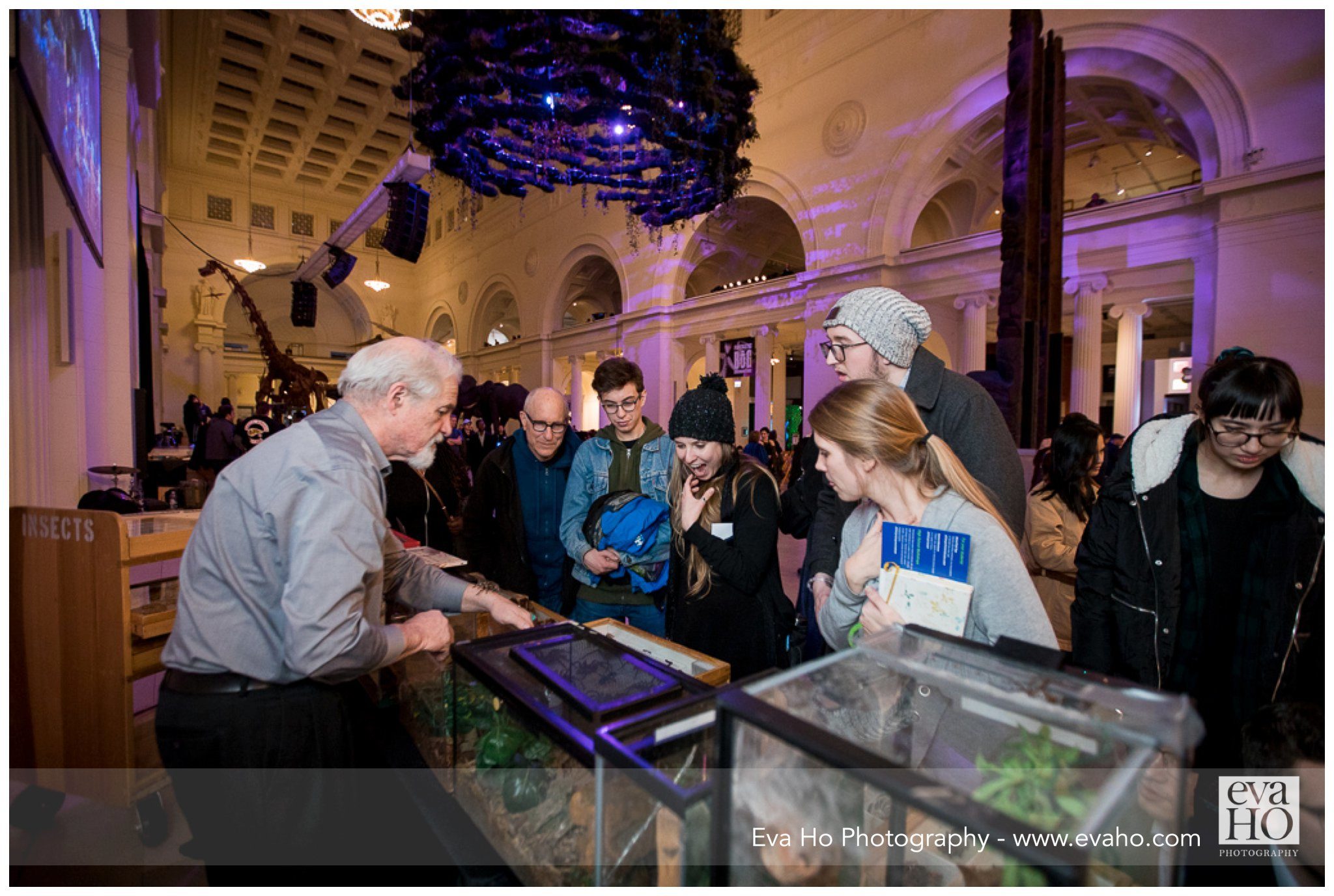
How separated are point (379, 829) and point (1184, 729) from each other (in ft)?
5.60

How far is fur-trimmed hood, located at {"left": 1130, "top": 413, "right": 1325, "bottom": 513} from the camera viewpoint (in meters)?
1.71

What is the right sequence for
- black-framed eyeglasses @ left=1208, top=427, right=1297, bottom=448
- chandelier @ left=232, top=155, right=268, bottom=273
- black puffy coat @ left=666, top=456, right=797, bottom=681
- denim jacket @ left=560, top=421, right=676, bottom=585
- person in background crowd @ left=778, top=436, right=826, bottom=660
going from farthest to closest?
chandelier @ left=232, top=155, right=268, bottom=273 < denim jacket @ left=560, top=421, right=676, bottom=585 < person in background crowd @ left=778, top=436, right=826, bottom=660 < black puffy coat @ left=666, top=456, right=797, bottom=681 < black-framed eyeglasses @ left=1208, top=427, right=1297, bottom=448

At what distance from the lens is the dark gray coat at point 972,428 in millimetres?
1652

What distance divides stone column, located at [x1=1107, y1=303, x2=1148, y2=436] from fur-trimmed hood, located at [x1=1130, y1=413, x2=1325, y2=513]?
9.98 metres

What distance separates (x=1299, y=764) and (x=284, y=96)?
2172 cm

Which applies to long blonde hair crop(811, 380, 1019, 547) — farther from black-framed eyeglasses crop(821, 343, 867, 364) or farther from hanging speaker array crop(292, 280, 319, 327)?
hanging speaker array crop(292, 280, 319, 327)

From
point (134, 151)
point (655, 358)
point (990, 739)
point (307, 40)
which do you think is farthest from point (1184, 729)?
point (307, 40)

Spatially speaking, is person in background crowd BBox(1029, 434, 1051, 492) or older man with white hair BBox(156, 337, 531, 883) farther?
person in background crowd BBox(1029, 434, 1051, 492)

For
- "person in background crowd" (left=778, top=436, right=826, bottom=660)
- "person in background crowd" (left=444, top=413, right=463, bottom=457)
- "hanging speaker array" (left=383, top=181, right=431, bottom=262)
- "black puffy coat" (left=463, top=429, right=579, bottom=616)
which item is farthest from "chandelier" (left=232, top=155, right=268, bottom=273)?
"person in background crowd" (left=778, top=436, right=826, bottom=660)

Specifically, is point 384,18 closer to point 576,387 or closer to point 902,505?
point 902,505

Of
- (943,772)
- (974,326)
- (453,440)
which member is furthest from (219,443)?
(974,326)

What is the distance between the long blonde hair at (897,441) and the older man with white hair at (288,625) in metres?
1.03

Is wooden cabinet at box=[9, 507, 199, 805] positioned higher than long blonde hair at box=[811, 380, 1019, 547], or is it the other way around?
long blonde hair at box=[811, 380, 1019, 547]

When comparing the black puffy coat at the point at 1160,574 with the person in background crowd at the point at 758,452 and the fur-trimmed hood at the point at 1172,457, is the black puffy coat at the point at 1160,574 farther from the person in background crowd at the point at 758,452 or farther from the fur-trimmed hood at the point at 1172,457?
the person in background crowd at the point at 758,452
